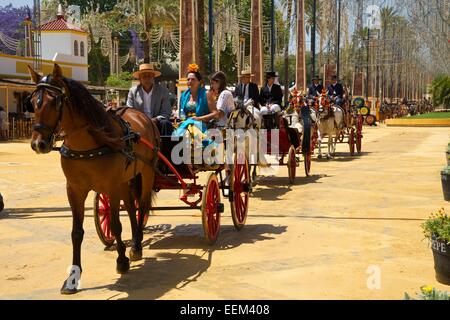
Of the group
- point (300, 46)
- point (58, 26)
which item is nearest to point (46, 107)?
point (300, 46)

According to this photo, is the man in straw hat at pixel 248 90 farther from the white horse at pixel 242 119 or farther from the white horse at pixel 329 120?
the white horse at pixel 329 120

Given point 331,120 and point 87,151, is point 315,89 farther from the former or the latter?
point 87,151

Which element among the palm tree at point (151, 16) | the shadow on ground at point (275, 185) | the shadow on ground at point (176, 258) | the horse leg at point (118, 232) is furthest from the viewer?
the palm tree at point (151, 16)

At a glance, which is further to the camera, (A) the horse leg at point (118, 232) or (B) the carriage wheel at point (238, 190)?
(B) the carriage wheel at point (238, 190)

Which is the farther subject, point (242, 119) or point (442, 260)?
point (242, 119)

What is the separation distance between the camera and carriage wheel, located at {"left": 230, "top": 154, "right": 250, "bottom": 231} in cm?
873

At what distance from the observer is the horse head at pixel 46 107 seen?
581cm

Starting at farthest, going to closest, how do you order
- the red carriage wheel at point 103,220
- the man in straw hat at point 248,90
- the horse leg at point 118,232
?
the man in straw hat at point 248,90 → the red carriage wheel at point 103,220 → the horse leg at point 118,232

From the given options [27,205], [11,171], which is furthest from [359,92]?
[27,205]

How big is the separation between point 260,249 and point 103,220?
6.39 ft

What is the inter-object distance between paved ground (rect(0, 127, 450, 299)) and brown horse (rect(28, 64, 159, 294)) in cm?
58

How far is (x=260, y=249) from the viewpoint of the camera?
7.87 m

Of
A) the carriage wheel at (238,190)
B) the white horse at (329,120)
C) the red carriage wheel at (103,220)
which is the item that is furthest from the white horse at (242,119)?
the white horse at (329,120)
